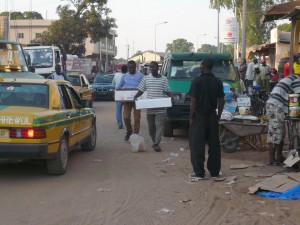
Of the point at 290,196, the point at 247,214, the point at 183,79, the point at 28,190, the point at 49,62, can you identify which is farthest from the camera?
the point at 49,62

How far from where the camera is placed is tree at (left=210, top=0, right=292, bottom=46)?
50.6 m

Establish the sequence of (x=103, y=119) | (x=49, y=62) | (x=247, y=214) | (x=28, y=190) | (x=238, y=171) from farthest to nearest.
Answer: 1. (x=49, y=62)
2. (x=103, y=119)
3. (x=238, y=171)
4. (x=28, y=190)
5. (x=247, y=214)

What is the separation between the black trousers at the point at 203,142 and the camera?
751cm

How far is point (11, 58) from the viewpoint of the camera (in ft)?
44.2

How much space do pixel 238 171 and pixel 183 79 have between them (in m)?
4.59

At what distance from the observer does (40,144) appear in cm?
707

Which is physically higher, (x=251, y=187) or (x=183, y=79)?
(x=183, y=79)

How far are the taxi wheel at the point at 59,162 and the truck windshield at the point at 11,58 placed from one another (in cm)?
565

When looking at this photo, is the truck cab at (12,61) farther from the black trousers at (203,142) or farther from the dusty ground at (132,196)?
the black trousers at (203,142)

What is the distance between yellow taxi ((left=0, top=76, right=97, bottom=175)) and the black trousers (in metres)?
2.14

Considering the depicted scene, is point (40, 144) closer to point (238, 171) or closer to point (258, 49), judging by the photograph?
point (238, 171)

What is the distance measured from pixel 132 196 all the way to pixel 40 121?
70.2 inches

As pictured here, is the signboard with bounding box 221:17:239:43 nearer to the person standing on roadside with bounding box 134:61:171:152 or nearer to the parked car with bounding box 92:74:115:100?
the parked car with bounding box 92:74:115:100

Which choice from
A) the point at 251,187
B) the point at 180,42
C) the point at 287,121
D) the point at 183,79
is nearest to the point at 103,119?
the point at 183,79
